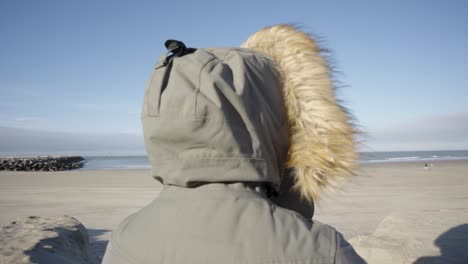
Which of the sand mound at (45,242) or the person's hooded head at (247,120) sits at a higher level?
the person's hooded head at (247,120)

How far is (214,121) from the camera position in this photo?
1.35m

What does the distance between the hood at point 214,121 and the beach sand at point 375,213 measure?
42 centimetres

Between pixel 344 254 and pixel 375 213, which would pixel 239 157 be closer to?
pixel 344 254

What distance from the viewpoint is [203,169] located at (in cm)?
136

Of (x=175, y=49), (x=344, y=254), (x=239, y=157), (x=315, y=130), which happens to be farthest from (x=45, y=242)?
Answer: (x=344, y=254)

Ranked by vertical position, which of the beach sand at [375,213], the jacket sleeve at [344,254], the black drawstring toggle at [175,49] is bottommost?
the beach sand at [375,213]

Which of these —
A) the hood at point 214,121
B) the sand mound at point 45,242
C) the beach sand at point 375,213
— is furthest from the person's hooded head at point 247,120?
the sand mound at point 45,242

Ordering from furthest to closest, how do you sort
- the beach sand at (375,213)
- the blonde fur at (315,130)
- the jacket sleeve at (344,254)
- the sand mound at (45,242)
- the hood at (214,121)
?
the beach sand at (375,213) < the sand mound at (45,242) < the blonde fur at (315,130) < the hood at (214,121) < the jacket sleeve at (344,254)

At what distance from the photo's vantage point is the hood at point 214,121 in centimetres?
135

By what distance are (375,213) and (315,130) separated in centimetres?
760

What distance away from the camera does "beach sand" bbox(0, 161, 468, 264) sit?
4688mm

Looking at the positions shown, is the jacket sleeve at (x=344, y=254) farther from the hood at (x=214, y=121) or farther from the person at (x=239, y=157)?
the hood at (x=214, y=121)

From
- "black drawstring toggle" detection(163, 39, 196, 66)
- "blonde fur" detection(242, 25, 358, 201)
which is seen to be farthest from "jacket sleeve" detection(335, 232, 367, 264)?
"black drawstring toggle" detection(163, 39, 196, 66)

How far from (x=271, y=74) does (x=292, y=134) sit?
269 millimetres
